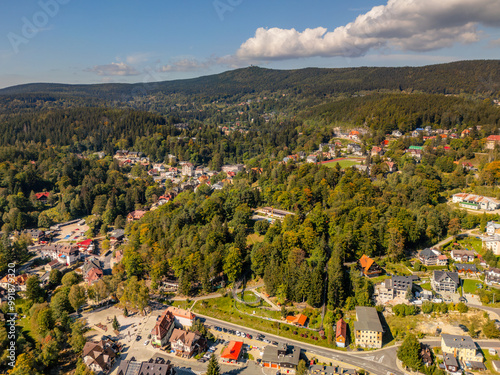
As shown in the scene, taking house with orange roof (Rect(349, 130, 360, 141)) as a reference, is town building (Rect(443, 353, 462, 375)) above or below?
below

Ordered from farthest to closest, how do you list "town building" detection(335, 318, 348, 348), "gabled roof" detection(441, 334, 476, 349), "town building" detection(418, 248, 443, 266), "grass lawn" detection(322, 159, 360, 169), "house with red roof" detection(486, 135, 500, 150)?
1. "grass lawn" detection(322, 159, 360, 169)
2. "house with red roof" detection(486, 135, 500, 150)
3. "town building" detection(418, 248, 443, 266)
4. "town building" detection(335, 318, 348, 348)
5. "gabled roof" detection(441, 334, 476, 349)

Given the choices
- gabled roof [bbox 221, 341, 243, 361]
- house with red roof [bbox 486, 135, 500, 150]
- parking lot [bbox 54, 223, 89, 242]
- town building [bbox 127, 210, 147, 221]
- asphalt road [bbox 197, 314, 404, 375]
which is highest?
house with red roof [bbox 486, 135, 500, 150]

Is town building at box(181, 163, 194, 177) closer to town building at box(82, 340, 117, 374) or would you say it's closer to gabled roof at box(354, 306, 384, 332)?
town building at box(82, 340, 117, 374)

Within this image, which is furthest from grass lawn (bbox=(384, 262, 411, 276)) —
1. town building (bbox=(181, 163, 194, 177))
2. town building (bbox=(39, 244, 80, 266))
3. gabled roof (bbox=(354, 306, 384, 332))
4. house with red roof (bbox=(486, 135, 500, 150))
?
town building (bbox=(181, 163, 194, 177))

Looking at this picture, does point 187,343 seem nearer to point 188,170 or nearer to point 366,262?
point 366,262

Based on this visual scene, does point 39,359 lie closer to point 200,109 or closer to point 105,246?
point 105,246

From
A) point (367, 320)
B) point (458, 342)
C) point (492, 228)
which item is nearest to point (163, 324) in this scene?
point (367, 320)

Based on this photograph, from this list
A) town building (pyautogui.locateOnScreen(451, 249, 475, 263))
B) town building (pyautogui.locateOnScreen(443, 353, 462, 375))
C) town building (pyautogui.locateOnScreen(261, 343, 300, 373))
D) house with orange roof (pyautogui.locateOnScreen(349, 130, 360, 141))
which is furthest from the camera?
house with orange roof (pyautogui.locateOnScreen(349, 130, 360, 141))
